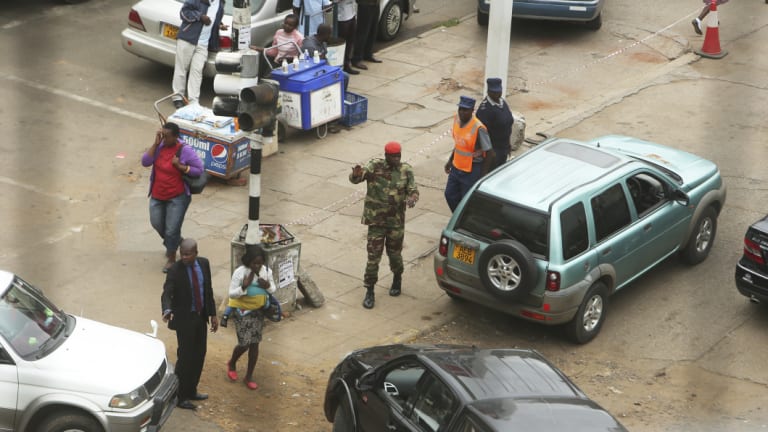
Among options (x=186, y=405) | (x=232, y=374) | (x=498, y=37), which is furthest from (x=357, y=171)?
(x=498, y=37)

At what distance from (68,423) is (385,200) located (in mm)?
3832

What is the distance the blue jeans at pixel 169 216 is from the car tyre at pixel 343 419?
11.2 ft

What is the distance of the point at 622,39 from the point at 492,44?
5.11 m

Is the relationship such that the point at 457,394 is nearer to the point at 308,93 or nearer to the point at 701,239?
the point at 701,239

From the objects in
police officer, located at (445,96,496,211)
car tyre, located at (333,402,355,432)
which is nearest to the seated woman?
police officer, located at (445,96,496,211)

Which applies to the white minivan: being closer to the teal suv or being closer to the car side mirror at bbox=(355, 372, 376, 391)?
the car side mirror at bbox=(355, 372, 376, 391)

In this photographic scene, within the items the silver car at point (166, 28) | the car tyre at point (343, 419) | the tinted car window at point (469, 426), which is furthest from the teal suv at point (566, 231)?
the silver car at point (166, 28)

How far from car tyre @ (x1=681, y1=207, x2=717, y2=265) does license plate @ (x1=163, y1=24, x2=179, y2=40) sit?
6.97 m

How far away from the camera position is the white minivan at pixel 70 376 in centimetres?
747

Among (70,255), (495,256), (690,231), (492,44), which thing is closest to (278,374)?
(495,256)

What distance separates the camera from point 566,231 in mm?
9812

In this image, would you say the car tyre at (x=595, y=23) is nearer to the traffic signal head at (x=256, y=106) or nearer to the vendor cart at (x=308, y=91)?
the vendor cart at (x=308, y=91)

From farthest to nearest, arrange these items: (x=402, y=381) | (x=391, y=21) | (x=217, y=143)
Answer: (x=391, y=21), (x=217, y=143), (x=402, y=381)

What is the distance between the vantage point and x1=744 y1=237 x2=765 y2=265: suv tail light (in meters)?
10.1
